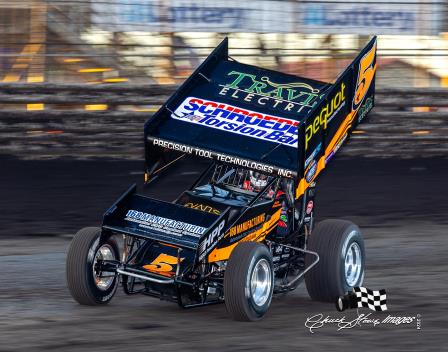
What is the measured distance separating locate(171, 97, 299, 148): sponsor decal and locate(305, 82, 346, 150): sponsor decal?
20cm

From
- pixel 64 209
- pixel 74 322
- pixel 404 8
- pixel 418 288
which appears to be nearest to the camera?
pixel 74 322

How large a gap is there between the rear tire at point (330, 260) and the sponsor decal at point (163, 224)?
110 centimetres

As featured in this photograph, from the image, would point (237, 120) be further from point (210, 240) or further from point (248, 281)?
point (248, 281)

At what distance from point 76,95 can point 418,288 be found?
749 centimetres

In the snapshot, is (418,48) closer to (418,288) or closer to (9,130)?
(9,130)

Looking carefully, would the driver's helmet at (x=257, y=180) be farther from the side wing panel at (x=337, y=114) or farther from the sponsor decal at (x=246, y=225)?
the sponsor decal at (x=246, y=225)

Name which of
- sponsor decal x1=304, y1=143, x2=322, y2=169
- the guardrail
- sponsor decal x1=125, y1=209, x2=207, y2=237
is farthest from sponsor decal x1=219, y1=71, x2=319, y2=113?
the guardrail

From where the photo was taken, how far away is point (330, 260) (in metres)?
8.41

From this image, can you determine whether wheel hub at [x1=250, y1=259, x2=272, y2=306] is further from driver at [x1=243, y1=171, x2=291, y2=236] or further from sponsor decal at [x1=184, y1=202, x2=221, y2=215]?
driver at [x1=243, y1=171, x2=291, y2=236]

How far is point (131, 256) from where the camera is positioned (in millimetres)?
8102

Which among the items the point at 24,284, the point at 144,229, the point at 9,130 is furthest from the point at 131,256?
the point at 9,130

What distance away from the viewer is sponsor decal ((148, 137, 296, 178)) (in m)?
8.35

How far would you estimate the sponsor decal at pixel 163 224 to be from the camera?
25.8 ft

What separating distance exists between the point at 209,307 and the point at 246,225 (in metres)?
0.77
